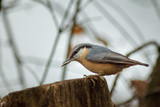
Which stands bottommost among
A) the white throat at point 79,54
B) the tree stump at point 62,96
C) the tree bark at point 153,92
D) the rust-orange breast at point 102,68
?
the tree bark at point 153,92

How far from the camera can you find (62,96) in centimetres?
170

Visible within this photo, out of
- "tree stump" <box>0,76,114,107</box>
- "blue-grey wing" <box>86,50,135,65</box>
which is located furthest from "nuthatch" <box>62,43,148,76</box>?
"tree stump" <box>0,76,114,107</box>

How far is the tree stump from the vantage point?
1.65 metres

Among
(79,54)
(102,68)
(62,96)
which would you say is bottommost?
(62,96)

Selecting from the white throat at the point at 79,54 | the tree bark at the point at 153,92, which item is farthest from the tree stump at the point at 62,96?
the white throat at the point at 79,54

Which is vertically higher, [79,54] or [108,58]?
[79,54]

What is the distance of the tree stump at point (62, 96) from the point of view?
1650 millimetres

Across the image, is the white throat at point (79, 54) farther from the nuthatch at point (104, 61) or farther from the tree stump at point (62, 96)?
the tree stump at point (62, 96)

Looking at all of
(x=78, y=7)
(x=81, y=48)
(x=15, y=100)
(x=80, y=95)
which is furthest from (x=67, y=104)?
(x=78, y=7)

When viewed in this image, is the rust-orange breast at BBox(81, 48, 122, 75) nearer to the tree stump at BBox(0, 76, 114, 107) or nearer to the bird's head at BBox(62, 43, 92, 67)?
the bird's head at BBox(62, 43, 92, 67)

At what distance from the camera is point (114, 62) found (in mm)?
2166

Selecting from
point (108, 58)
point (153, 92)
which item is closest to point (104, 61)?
point (108, 58)

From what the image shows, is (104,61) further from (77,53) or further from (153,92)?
(153,92)

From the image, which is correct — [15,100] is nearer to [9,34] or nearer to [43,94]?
[43,94]
